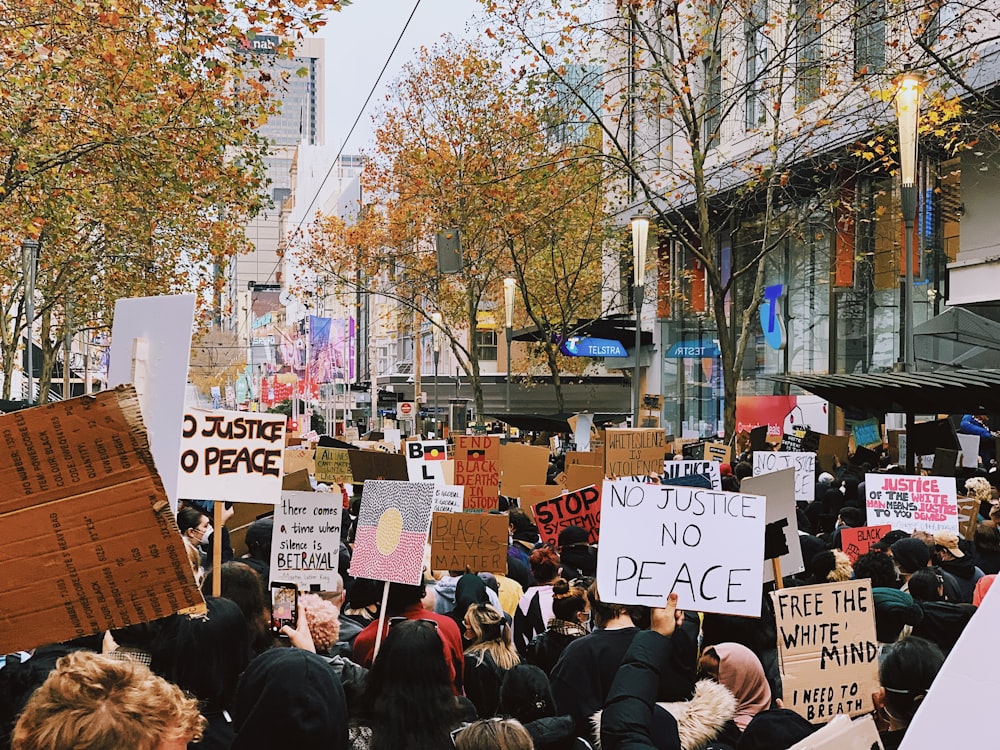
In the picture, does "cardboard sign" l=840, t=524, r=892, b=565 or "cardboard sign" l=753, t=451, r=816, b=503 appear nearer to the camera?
"cardboard sign" l=840, t=524, r=892, b=565

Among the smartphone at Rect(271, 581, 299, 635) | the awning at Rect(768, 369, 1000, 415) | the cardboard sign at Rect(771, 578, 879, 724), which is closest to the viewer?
the cardboard sign at Rect(771, 578, 879, 724)

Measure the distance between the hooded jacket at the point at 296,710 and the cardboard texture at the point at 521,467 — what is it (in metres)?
10.2

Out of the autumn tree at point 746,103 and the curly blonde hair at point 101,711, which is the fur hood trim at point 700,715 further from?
the autumn tree at point 746,103

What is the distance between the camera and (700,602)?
16.0ft

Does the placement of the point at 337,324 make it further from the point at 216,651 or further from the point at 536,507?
the point at 216,651

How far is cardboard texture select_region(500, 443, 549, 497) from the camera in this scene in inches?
541

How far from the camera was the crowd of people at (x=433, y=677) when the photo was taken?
7.80ft

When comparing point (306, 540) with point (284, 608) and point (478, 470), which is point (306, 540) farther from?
point (478, 470)

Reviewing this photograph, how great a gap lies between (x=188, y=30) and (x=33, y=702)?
A: 10.8 meters

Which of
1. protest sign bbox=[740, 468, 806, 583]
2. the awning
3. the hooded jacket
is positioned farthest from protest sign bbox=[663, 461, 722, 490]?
the hooded jacket

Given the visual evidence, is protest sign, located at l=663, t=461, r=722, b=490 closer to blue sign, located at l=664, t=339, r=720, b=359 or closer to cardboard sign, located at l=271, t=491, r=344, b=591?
cardboard sign, located at l=271, t=491, r=344, b=591

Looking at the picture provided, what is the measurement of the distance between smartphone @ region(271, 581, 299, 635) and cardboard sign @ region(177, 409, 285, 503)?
1273 millimetres

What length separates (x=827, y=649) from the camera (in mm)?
4727

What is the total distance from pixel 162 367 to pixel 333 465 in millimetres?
9760
